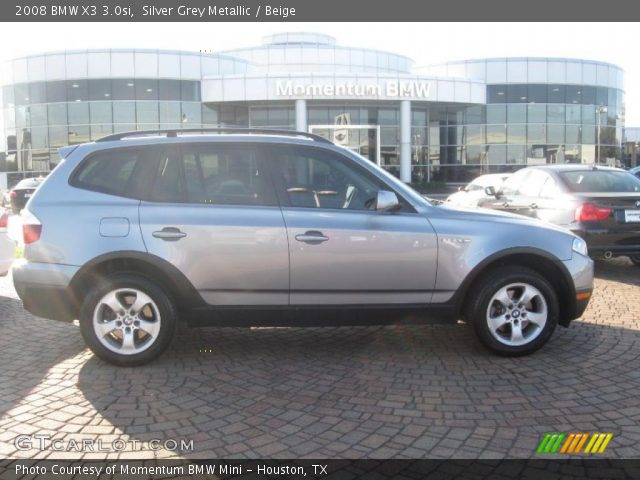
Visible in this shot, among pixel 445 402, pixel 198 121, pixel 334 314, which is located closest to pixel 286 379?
pixel 334 314

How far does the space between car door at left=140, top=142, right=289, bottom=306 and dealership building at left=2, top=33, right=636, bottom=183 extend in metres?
28.1

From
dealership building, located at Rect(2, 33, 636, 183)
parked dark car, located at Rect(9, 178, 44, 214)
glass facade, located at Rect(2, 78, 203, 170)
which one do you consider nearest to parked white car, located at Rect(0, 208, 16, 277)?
parked dark car, located at Rect(9, 178, 44, 214)

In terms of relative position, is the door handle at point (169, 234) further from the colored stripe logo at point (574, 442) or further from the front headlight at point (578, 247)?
the front headlight at point (578, 247)

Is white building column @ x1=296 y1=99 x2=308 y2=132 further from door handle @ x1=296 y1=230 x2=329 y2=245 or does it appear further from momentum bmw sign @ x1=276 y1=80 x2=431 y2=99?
door handle @ x1=296 y1=230 x2=329 y2=245

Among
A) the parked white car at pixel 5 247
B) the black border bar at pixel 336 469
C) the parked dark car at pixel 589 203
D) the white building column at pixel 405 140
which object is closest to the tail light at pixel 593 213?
the parked dark car at pixel 589 203

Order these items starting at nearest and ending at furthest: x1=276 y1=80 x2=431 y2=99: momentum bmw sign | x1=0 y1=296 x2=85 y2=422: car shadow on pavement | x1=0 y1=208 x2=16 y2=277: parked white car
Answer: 1. x1=0 y1=296 x2=85 y2=422: car shadow on pavement
2. x1=0 y1=208 x2=16 y2=277: parked white car
3. x1=276 y1=80 x2=431 y2=99: momentum bmw sign

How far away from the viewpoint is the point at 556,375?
4.31 metres

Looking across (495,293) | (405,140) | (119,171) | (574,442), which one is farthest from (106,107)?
(574,442)

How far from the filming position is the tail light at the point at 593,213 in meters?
7.50

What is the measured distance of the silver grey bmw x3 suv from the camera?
4.41 meters

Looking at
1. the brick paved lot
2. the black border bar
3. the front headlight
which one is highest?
the front headlight

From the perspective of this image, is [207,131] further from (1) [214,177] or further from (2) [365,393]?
(2) [365,393]

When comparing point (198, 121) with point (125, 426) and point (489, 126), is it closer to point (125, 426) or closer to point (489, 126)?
point (489, 126)

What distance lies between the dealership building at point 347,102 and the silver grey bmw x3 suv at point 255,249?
28.1 m
